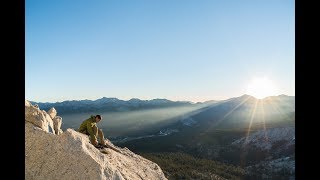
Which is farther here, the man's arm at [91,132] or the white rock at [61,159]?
the man's arm at [91,132]

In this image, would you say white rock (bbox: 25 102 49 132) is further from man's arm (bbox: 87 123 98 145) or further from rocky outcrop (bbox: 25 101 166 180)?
man's arm (bbox: 87 123 98 145)

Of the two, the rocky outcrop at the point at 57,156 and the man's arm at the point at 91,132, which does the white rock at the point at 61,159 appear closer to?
the rocky outcrop at the point at 57,156

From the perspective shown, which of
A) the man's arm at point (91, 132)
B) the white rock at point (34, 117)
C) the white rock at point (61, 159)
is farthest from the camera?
the man's arm at point (91, 132)

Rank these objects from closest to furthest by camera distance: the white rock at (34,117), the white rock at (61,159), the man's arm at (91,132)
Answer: the white rock at (61,159) < the white rock at (34,117) < the man's arm at (91,132)

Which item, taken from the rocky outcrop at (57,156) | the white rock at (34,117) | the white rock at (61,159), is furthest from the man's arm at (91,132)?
the white rock at (34,117)

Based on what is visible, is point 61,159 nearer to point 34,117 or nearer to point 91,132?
point 34,117

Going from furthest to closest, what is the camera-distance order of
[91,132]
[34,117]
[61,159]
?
[91,132] → [34,117] → [61,159]

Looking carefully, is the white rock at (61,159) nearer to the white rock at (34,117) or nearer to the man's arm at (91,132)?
the white rock at (34,117)

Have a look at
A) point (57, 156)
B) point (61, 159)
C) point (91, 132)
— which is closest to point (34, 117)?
point (57, 156)

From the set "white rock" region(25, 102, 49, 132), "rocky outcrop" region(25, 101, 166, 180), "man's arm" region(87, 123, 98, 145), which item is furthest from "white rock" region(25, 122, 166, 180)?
"man's arm" region(87, 123, 98, 145)

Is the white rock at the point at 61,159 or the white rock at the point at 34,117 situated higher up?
the white rock at the point at 34,117
